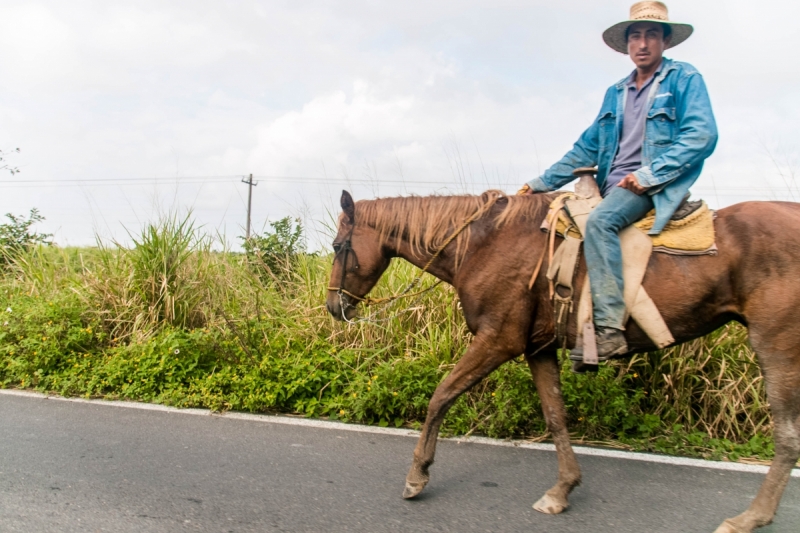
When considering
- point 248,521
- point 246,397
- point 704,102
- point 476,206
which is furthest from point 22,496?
point 704,102

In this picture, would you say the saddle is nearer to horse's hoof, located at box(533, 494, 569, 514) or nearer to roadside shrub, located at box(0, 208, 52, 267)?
horse's hoof, located at box(533, 494, 569, 514)

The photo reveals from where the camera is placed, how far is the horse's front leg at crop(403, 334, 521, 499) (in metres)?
3.57

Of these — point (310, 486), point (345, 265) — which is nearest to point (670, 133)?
point (345, 265)

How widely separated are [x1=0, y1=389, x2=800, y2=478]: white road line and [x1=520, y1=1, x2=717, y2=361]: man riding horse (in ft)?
4.18

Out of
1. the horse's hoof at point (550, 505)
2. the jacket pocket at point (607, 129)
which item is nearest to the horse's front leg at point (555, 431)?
the horse's hoof at point (550, 505)

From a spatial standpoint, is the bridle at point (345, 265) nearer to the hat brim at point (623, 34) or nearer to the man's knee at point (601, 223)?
the man's knee at point (601, 223)

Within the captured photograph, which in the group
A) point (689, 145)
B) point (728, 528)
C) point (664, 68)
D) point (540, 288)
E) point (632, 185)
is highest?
point (664, 68)

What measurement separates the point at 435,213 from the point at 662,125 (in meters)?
1.50

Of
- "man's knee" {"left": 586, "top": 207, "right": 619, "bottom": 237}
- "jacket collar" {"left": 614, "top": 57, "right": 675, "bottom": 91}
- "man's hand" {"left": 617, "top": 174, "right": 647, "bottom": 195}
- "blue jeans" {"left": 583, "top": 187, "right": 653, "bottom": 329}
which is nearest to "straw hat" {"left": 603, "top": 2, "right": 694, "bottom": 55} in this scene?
"jacket collar" {"left": 614, "top": 57, "right": 675, "bottom": 91}

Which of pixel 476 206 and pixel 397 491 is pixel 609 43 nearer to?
pixel 476 206

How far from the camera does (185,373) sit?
5938mm

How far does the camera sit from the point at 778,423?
318 centimetres

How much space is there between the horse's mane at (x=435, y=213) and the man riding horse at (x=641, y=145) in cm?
50

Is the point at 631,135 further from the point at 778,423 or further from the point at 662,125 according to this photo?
the point at 778,423
